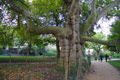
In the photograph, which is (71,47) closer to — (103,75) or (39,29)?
(39,29)

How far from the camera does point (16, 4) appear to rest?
9.29 metres

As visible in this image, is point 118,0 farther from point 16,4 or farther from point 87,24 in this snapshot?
point 16,4

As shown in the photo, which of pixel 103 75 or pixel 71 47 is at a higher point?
pixel 71 47

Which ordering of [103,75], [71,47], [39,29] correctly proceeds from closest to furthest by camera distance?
[71,47] → [39,29] → [103,75]

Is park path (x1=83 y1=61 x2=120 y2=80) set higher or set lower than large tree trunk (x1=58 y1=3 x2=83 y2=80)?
lower

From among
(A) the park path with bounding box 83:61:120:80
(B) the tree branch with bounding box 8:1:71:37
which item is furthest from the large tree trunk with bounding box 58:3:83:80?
(A) the park path with bounding box 83:61:120:80

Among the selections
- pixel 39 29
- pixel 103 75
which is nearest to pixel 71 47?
pixel 39 29

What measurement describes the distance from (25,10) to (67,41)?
4.41m

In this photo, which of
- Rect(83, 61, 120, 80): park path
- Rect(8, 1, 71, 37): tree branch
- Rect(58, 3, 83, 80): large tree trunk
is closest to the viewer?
Rect(83, 61, 120, 80): park path

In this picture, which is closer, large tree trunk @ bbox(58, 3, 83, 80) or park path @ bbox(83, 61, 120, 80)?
park path @ bbox(83, 61, 120, 80)

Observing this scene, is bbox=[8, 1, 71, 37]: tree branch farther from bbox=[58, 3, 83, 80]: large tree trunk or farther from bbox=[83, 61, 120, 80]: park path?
bbox=[83, 61, 120, 80]: park path

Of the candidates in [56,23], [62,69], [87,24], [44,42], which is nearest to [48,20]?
[56,23]

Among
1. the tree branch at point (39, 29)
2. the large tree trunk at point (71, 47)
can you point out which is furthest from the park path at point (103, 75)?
the tree branch at point (39, 29)

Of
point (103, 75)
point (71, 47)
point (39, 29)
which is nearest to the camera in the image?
point (71, 47)
